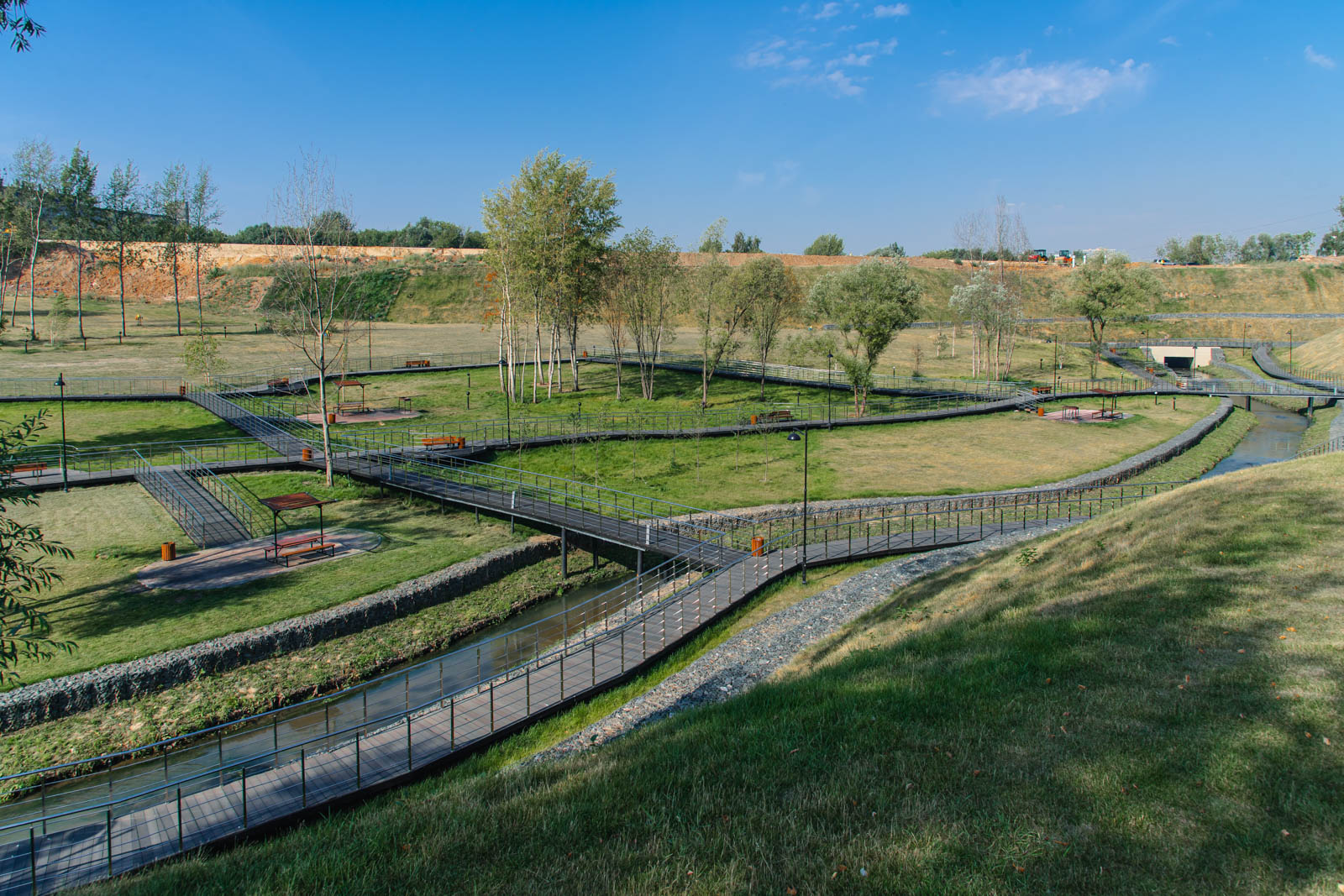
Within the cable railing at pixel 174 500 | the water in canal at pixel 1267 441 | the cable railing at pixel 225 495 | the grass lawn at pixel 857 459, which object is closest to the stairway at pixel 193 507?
the cable railing at pixel 174 500

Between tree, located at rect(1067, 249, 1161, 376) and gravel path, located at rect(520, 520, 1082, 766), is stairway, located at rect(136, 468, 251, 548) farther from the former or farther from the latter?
tree, located at rect(1067, 249, 1161, 376)

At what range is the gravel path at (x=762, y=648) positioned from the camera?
16.4 metres

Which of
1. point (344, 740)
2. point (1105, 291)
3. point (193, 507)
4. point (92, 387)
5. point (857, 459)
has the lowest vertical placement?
point (344, 740)

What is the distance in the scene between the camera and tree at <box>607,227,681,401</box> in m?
56.1

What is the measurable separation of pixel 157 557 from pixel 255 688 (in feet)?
30.1

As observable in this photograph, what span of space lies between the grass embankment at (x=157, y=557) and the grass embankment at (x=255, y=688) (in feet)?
4.76

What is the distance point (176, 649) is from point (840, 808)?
18214mm

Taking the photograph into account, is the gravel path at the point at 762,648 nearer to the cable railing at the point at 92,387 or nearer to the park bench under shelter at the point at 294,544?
the park bench under shelter at the point at 294,544

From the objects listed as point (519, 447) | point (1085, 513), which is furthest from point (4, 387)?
point (1085, 513)

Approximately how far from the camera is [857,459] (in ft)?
146

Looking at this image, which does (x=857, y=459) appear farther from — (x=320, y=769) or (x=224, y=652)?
(x=320, y=769)

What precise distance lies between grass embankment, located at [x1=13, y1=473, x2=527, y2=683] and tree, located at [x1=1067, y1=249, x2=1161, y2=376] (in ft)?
246

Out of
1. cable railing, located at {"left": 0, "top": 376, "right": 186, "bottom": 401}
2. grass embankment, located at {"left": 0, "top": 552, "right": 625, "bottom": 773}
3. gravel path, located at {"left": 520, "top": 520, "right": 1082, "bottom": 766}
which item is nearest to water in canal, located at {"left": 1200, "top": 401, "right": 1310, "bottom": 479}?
gravel path, located at {"left": 520, "top": 520, "right": 1082, "bottom": 766}

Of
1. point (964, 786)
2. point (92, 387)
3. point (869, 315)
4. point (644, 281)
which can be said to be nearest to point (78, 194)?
point (92, 387)
